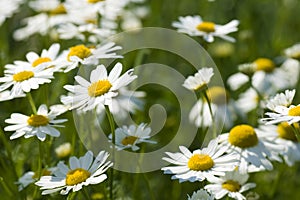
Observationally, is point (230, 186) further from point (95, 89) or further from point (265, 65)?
point (265, 65)

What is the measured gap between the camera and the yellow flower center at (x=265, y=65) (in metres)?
2.11

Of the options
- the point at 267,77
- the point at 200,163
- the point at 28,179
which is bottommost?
the point at 28,179

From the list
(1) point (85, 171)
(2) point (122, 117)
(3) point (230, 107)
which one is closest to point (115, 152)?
(1) point (85, 171)

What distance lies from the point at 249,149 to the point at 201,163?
26 cm

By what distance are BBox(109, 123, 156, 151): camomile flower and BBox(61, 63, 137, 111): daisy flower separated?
5.5 inches

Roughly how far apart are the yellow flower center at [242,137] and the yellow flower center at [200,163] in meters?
0.21

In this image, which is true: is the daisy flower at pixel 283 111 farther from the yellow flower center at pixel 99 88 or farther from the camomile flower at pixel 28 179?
the camomile flower at pixel 28 179

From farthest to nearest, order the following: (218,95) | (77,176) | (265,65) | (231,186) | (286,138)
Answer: (265,65)
(218,95)
(286,138)
(231,186)
(77,176)

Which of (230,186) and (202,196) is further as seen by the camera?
(230,186)

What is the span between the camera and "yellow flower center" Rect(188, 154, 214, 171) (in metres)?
1.29

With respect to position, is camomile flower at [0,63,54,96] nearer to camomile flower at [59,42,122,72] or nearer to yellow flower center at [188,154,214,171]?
camomile flower at [59,42,122,72]

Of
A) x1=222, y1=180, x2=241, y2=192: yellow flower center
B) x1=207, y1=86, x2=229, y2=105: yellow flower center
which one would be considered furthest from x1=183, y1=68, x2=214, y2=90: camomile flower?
x1=207, y1=86, x2=229, y2=105: yellow flower center

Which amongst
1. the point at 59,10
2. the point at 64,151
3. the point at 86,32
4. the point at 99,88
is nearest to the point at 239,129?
the point at 99,88

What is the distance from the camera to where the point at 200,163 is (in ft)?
4.25
